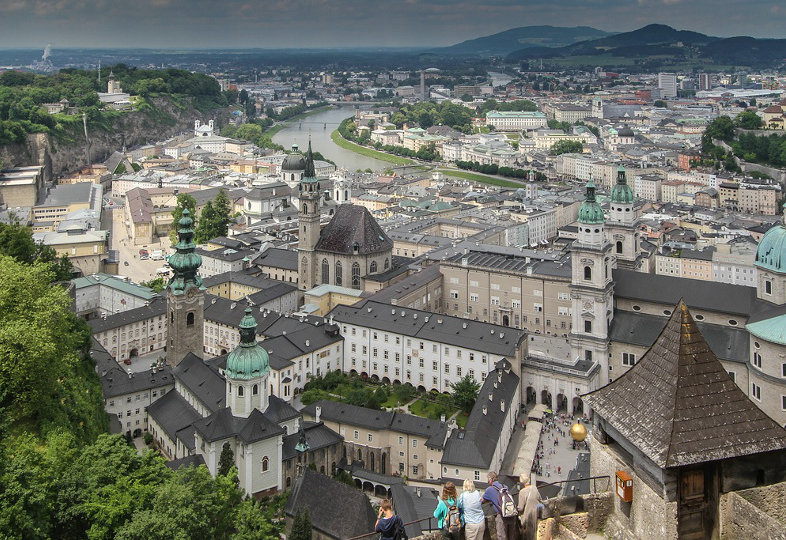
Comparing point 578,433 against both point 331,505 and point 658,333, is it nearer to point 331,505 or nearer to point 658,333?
point 331,505

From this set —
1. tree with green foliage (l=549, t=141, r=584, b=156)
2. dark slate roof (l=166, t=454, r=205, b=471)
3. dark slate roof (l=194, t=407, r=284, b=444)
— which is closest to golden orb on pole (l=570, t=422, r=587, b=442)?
dark slate roof (l=194, t=407, r=284, b=444)

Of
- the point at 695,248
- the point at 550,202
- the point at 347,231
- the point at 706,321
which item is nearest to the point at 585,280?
the point at 706,321

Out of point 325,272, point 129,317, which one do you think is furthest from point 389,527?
point 325,272

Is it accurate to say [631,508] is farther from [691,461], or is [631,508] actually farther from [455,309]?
[455,309]

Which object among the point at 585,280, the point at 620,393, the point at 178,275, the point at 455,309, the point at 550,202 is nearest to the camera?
the point at 620,393

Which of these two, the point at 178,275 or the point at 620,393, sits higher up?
the point at 620,393

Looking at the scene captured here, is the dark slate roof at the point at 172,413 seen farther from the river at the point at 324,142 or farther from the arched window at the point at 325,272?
the river at the point at 324,142

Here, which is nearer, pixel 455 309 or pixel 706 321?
pixel 706 321
